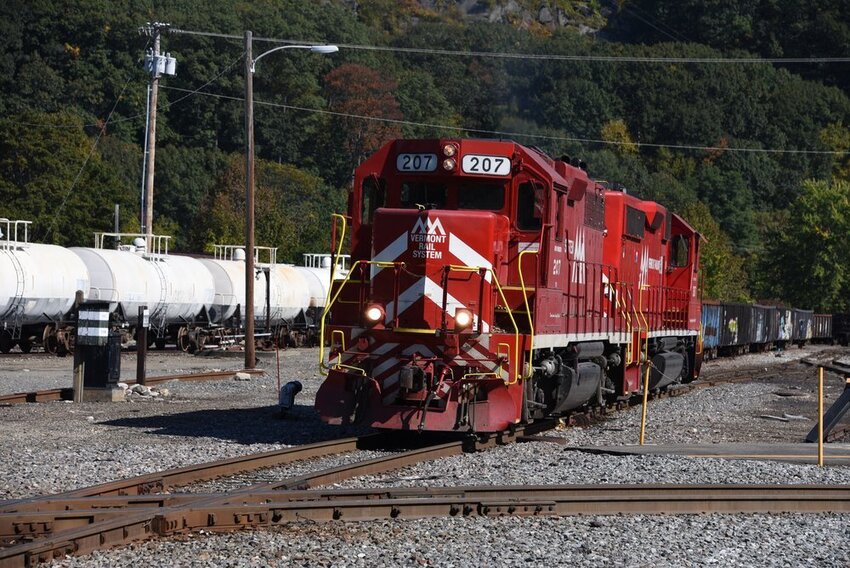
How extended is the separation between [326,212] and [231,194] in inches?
287

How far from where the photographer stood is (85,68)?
88.9 m

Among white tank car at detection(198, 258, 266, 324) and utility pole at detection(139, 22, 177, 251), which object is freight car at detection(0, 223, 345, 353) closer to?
white tank car at detection(198, 258, 266, 324)

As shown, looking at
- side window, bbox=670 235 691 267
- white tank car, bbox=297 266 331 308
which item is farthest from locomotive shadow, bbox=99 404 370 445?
white tank car, bbox=297 266 331 308

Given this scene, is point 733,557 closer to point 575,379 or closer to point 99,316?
point 575,379

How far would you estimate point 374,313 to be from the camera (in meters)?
13.0

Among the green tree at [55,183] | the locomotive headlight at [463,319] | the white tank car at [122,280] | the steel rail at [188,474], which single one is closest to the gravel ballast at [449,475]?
the steel rail at [188,474]

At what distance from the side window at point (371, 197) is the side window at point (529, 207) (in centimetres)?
160

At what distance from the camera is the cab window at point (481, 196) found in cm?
1367

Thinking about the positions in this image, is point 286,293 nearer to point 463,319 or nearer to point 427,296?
point 427,296

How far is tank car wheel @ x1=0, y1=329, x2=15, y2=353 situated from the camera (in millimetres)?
32125

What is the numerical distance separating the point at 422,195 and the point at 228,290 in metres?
25.6

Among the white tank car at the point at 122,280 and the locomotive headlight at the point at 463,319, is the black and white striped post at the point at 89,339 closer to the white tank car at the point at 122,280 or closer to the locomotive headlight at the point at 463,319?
the locomotive headlight at the point at 463,319

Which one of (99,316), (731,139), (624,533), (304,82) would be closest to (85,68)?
(304,82)

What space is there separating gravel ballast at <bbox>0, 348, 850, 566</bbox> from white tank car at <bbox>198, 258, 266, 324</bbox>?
54.8ft
